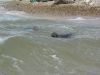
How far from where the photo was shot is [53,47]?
37.9 feet

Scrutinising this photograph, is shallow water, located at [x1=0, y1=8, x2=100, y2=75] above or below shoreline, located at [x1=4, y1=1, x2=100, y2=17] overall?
above

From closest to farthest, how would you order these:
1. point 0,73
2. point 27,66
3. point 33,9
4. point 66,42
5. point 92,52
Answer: point 0,73 < point 27,66 < point 92,52 < point 66,42 < point 33,9

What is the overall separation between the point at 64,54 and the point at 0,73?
2546 mm

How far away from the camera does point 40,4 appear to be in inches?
1011

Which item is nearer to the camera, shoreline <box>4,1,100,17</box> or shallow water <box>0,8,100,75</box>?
shallow water <box>0,8,100,75</box>

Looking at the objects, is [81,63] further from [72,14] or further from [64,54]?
[72,14]

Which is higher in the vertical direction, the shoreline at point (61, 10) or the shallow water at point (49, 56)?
the shallow water at point (49, 56)

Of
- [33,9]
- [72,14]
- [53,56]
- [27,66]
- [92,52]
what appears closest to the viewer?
[27,66]

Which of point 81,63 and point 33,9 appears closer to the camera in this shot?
point 81,63

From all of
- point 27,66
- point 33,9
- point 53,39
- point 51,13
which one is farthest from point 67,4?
point 27,66

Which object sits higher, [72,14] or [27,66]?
[27,66]

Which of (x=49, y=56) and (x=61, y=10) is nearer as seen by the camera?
(x=49, y=56)

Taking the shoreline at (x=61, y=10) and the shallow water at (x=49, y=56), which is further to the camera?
the shoreline at (x=61, y=10)

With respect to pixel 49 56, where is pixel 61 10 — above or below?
below
